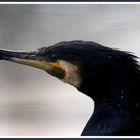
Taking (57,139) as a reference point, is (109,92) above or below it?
above

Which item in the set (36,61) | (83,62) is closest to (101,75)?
(83,62)

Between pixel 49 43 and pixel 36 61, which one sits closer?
pixel 36 61

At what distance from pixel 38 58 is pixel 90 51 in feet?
0.47

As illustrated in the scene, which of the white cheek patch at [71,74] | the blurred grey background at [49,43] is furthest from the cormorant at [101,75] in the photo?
the blurred grey background at [49,43]

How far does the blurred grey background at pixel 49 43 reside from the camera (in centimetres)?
213

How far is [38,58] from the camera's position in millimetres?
1889

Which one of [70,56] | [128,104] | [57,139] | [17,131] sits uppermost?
[70,56]

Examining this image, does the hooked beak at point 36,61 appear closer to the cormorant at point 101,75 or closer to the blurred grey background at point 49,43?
the cormorant at point 101,75

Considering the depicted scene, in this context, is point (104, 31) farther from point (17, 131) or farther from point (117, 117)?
point (17, 131)

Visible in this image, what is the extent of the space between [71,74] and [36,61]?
100 mm

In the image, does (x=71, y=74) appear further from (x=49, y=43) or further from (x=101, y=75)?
(x=49, y=43)

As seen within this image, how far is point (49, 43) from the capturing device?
2.07 metres

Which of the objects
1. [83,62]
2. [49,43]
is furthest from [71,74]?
[49,43]
